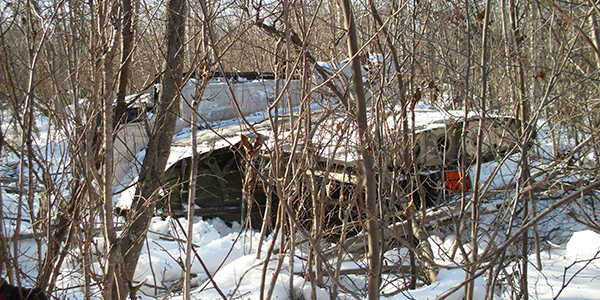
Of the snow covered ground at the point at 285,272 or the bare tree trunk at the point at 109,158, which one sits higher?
the bare tree trunk at the point at 109,158

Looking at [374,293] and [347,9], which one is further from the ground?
[347,9]

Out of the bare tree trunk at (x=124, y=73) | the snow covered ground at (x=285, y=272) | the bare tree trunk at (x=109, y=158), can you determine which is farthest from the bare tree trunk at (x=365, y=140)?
the bare tree trunk at (x=124, y=73)

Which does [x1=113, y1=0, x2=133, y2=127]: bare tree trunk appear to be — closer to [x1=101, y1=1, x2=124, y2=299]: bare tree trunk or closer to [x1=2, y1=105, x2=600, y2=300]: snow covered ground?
[x1=101, y1=1, x2=124, y2=299]: bare tree trunk

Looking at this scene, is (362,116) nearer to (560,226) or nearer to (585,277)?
(585,277)

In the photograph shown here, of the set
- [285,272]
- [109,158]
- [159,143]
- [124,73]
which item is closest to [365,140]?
[109,158]

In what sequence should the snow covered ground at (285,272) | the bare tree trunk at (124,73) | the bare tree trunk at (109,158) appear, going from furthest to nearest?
the bare tree trunk at (124,73) → the snow covered ground at (285,272) → the bare tree trunk at (109,158)

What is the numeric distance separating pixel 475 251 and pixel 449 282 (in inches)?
58.8

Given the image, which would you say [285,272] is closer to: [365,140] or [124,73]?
[124,73]

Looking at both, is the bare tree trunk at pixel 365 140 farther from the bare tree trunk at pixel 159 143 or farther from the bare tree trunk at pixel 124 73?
the bare tree trunk at pixel 124 73

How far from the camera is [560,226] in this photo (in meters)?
6.86

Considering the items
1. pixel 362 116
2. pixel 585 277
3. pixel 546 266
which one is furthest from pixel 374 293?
Answer: pixel 546 266

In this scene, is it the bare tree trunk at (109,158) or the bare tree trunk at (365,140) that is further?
the bare tree trunk at (109,158)

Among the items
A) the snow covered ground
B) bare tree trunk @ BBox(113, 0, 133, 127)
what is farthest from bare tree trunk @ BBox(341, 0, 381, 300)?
bare tree trunk @ BBox(113, 0, 133, 127)

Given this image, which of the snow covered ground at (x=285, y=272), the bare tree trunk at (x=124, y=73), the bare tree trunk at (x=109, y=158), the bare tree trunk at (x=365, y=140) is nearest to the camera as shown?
the bare tree trunk at (x=365, y=140)
